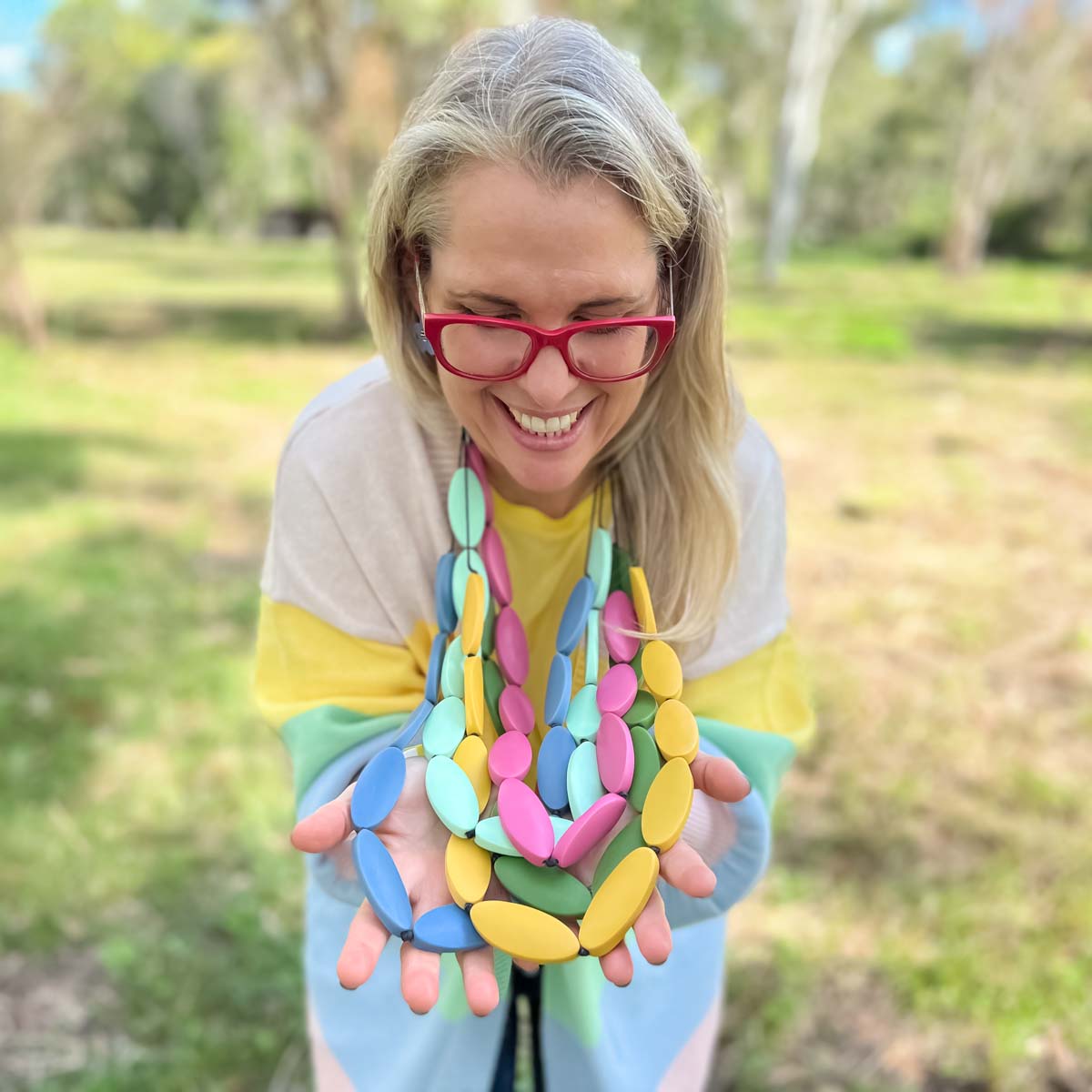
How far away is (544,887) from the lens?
106 centimetres

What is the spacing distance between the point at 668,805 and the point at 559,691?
0.24m

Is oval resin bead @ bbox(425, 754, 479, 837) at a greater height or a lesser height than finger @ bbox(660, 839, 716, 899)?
greater

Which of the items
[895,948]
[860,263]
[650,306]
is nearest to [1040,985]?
[895,948]

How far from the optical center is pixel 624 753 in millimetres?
1127

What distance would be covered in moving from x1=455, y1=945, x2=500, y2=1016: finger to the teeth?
0.56 metres

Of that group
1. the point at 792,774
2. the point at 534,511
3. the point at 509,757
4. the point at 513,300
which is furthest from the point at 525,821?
the point at 792,774

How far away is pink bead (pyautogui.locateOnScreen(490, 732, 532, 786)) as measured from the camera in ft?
3.79

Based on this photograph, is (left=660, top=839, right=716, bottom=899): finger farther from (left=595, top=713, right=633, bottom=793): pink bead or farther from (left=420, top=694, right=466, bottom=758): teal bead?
(left=420, top=694, right=466, bottom=758): teal bead

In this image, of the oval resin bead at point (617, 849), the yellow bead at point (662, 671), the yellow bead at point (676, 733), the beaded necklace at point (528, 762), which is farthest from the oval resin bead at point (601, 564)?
the oval resin bead at point (617, 849)

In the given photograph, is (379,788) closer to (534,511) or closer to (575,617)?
(575,617)

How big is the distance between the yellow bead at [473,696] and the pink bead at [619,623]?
179 millimetres

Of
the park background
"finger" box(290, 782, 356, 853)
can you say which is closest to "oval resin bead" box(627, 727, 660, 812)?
"finger" box(290, 782, 356, 853)

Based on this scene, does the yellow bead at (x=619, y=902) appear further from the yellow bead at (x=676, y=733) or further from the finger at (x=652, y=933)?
the yellow bead at (x=676, y=733)

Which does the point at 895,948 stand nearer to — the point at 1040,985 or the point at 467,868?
the point at 1040,985
